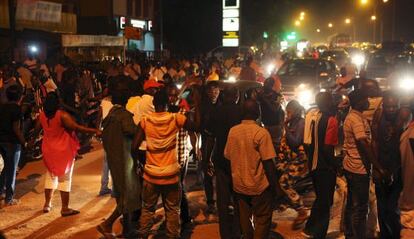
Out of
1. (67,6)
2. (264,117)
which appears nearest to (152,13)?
(67,6)

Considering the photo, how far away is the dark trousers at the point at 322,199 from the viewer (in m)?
6.63

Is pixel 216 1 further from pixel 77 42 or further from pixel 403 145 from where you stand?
pixel 403 145

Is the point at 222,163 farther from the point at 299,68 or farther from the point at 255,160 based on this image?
the point at 299,68

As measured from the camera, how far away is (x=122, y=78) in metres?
6.88

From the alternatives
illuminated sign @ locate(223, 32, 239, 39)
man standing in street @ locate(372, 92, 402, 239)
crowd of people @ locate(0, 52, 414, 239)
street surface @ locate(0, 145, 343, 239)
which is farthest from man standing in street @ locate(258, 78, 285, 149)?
illuminated sign @ locate(223, 32, 239, 39)

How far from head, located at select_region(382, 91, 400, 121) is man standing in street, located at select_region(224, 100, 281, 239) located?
1.60m

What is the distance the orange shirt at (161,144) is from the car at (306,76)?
408 inches

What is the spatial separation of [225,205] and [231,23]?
43.6m

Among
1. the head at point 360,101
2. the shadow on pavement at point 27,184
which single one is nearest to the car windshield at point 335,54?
the shadow on pavement at point 27,184

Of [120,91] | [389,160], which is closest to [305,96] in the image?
[389,160]

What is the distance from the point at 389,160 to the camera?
6453 millimetres

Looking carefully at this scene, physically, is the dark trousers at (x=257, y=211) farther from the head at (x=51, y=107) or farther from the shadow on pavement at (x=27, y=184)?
the shadow on pavement at (x=27, y=184)

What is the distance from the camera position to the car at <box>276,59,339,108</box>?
55.9ft

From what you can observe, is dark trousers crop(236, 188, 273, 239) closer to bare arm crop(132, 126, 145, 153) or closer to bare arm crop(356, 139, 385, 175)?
bare arm crop(356, 139, 385, 175)
